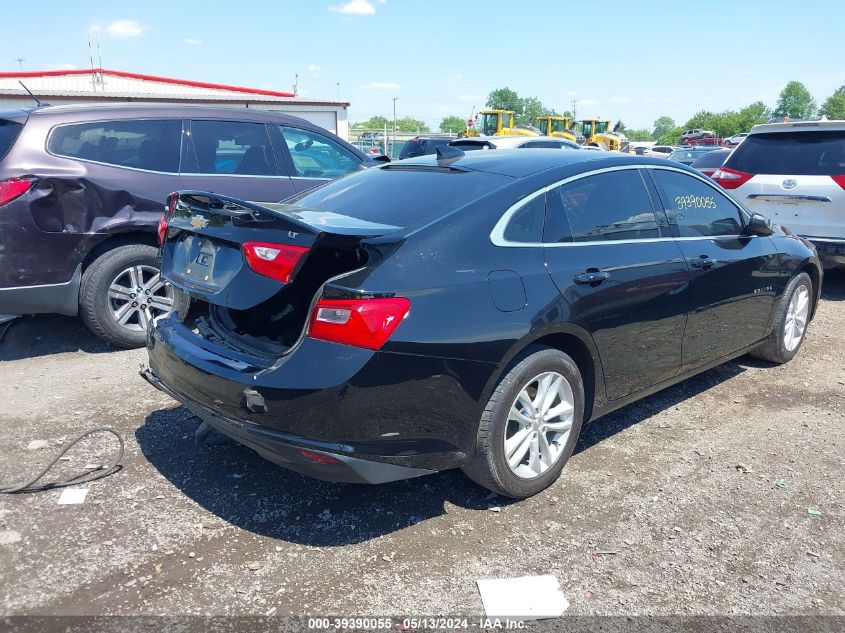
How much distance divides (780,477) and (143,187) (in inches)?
197

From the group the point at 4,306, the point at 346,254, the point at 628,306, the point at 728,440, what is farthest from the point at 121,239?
the point at 728,440

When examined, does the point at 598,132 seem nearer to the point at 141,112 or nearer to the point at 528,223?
the point at 141,112

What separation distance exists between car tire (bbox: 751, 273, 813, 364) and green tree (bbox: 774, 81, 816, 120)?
13298 centimetres

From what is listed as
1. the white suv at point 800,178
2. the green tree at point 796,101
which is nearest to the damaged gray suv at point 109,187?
the white suv at point 800,178

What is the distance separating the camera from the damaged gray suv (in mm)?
5027

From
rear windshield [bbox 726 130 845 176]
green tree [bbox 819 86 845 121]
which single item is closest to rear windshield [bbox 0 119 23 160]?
rear windshield [bbox 726 130 845 176]

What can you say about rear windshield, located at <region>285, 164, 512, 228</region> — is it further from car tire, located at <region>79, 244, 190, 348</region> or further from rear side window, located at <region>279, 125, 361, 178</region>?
rear side window, located at <region>279, 125, 361, 178</region>

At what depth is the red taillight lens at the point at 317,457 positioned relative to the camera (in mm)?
2795

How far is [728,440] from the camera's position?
4.20 meters

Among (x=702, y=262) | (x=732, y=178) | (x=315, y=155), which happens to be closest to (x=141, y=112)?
(x=315, y=155)

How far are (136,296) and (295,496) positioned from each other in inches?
117

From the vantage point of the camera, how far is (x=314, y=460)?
111 inches

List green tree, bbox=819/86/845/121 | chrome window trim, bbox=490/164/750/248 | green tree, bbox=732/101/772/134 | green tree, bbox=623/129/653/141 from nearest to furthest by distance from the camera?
chrome window trim, bbox=490/164/750/248
green tree, bbox=732/101/772/134
green tree, bbox=819/86/845/121
green tree, bbox=623/129/653/141

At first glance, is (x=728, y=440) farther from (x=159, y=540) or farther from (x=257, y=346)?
(x=159, y=540)
